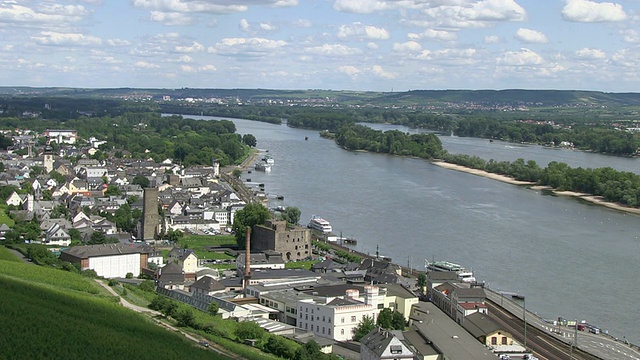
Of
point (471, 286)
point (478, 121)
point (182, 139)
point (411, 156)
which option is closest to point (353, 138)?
point (411, 156)

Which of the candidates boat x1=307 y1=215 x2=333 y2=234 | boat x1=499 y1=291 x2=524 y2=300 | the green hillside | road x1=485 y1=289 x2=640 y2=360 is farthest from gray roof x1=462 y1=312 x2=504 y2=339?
boat x1=307 y1=215 x2=333 y2=234

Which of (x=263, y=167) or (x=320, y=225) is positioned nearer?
(x=320, y=225)

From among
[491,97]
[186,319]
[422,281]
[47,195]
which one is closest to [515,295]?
[422,281]

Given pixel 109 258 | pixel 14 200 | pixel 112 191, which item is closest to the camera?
pixel 109 258

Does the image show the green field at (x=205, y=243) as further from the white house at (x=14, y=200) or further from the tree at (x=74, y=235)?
the white house at (x=14, y=200)

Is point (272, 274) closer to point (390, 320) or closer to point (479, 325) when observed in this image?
point (390, 320)

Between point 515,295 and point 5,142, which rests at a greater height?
point 515,295

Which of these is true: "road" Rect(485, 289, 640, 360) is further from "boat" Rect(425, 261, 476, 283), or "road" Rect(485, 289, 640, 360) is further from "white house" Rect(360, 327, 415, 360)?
"white house" Rect(360, 327, 415, 360)
